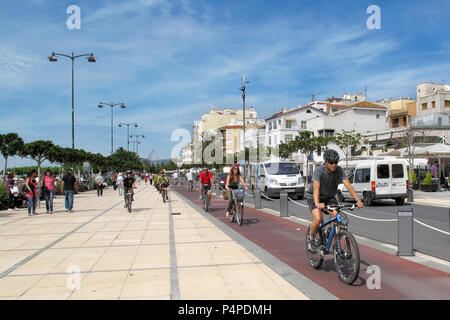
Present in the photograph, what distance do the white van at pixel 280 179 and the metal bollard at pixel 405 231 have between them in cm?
1357

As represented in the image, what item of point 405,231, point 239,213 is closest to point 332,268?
point 405,231

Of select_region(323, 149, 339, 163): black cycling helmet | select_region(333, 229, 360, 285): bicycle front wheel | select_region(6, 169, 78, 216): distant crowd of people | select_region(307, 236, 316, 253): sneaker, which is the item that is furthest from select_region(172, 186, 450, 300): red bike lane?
select_region(6, 169, 78, 216): distant crowd of people

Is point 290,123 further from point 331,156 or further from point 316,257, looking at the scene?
point 331,156

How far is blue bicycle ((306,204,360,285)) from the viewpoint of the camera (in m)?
4.71

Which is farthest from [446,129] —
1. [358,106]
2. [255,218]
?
[255,218]

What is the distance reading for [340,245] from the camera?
4.93 m

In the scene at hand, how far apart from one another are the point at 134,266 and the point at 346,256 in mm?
3194

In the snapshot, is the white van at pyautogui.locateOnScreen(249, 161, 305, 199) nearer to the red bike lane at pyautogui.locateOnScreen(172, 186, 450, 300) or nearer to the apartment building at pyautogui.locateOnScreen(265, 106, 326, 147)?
the red bike lane at pyautogui.locateOnScreen(172, 186, 450, 300)

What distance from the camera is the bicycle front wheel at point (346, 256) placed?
184 inches

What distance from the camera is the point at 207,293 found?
4539 mm

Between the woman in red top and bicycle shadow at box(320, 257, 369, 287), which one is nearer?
bicycle shadow at box(320, 257, 369, 287)

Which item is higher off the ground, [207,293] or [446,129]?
[446,129]
